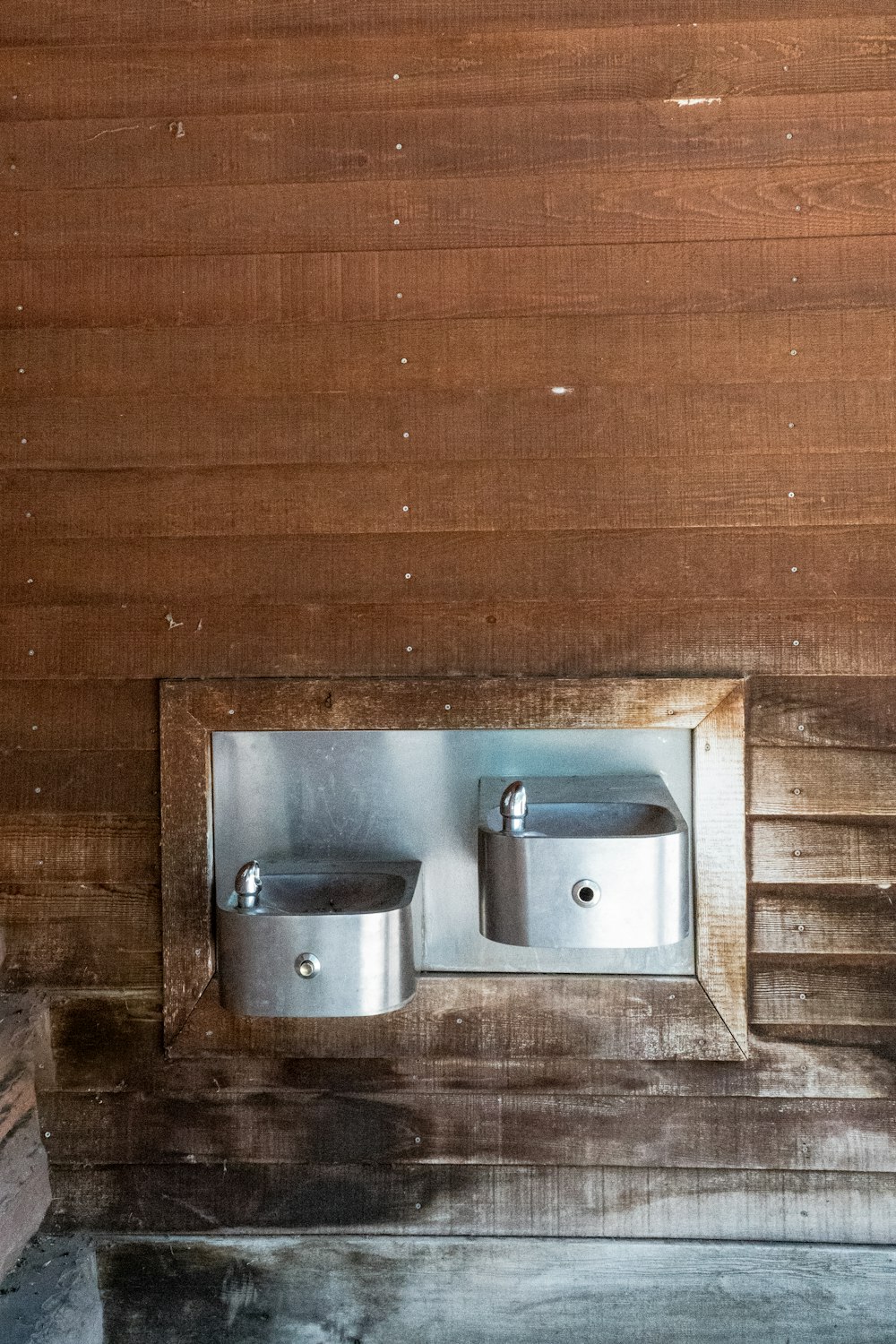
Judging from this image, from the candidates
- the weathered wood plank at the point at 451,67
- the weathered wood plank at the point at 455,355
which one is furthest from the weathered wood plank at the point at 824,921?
the weathered wood plank at the point at 451,67

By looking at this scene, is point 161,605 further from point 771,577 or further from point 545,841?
point 771,577

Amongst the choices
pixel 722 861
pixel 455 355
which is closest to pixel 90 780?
pixel 455 355

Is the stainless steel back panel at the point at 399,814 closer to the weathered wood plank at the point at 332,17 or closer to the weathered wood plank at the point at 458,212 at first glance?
the weathered wood plank at the point at 458,212

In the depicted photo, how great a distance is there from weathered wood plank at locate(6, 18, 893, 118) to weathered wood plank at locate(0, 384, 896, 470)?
506 millimetres

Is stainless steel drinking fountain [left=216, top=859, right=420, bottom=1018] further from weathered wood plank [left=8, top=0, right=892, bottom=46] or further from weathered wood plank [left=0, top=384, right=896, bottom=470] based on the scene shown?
weathered wood plank [left=8, top=0, right=892, bottom=46]

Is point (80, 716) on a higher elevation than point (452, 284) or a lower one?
lower

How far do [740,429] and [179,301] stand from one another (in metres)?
1.01

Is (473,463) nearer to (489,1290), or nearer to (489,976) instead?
(489,976)

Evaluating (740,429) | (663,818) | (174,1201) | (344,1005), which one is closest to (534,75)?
(740,429)

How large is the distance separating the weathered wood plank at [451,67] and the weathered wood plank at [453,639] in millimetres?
875

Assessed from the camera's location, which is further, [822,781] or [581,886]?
[822,781]

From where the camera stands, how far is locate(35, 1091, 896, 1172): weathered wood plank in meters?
1.72

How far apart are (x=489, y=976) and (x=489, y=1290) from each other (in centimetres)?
56

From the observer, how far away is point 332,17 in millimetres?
1699
